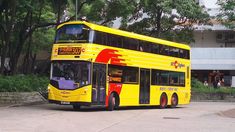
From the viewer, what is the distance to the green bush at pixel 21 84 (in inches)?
1144

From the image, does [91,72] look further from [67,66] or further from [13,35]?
[13,35]

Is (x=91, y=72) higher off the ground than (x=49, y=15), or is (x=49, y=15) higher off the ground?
(x=49, y=15)

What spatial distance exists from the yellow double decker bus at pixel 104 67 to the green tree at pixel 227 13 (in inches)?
561

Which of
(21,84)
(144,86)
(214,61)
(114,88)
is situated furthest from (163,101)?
(214,61)

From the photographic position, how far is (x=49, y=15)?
46594 mm

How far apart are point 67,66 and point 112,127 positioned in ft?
27.4

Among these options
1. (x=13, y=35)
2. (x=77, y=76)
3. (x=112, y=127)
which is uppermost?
(x=13, y=35)

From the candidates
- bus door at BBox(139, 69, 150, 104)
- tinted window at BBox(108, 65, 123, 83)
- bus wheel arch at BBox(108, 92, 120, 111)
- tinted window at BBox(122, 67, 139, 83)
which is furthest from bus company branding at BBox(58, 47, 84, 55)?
bus door at BBox(139, 69, 150, 104)

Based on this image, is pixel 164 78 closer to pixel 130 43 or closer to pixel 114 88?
pixel 130 43

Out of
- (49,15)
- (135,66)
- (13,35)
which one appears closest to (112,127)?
(135,66)

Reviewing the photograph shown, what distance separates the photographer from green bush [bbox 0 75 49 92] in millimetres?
29047

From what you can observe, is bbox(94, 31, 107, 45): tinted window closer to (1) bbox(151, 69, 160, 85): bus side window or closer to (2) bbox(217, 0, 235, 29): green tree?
(1) bbox(151, 69, 160, 85): bus side window

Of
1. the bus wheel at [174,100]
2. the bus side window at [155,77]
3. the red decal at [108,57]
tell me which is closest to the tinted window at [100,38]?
the red decal at [108,57]

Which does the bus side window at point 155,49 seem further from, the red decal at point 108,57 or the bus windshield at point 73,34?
the bus windshield at point 73,34
